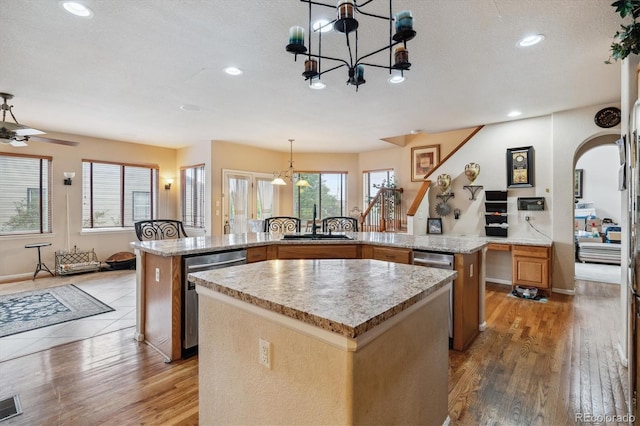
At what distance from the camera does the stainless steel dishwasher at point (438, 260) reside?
9.64 ft

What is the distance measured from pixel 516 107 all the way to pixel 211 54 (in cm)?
416

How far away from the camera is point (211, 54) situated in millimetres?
2961

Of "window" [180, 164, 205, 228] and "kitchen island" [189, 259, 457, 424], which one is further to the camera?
"window" [180, 164, 205, 228]

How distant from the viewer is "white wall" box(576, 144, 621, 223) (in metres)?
8.22

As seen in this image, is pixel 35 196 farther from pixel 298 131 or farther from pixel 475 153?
pixel 475 153

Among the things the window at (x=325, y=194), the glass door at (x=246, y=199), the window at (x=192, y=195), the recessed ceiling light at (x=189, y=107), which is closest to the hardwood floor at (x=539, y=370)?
the recessed ceiling light at (x=189, y=107)

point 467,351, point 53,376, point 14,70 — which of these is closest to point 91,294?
point 53,376

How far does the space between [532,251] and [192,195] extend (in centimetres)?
685

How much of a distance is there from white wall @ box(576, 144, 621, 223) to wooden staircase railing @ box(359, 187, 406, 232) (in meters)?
5.25

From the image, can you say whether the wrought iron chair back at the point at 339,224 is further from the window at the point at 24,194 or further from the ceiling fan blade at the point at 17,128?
the window at the point at 24,194

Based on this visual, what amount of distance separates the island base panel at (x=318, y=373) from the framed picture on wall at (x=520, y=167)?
14.2 feet

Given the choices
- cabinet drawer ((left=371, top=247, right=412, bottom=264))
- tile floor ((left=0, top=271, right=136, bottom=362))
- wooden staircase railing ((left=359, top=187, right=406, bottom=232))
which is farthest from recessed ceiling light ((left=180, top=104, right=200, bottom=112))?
wooden staircase railing ((left=359, top=187, right=406, bottom=232))

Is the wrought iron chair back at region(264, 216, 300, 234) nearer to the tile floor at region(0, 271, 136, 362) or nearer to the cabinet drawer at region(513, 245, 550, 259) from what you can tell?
the tile floor at region(0, 271, 136, 362)

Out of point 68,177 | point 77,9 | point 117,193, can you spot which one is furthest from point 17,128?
point 117,193
